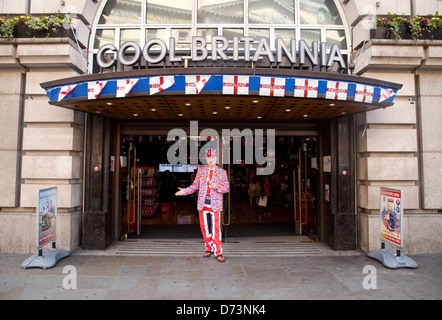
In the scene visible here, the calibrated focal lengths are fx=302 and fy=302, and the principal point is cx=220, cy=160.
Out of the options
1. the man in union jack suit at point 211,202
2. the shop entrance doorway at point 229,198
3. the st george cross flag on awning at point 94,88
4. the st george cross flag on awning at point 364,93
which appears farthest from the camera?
the shop entrance doorway at point 229,198

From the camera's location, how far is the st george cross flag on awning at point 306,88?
516 centimetres

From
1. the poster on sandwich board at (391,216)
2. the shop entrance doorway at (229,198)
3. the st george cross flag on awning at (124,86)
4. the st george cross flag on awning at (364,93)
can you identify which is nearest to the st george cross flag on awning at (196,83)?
the st george cross flag on awning at (124,86)

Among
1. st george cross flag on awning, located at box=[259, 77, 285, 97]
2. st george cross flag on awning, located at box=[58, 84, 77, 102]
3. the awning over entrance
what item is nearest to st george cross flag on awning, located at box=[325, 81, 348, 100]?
the awning over entrance

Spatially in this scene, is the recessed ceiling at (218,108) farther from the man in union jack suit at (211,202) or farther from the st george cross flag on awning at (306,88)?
the man in union jack suit at (211,202)

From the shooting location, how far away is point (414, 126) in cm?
691

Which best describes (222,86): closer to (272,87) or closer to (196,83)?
(196,83)

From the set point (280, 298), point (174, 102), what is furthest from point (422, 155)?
point (174, 102)

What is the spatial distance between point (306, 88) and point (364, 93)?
116 centimetres

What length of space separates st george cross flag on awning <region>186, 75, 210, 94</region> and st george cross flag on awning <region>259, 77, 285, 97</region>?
937 mm

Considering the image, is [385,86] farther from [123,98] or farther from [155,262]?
[155,262]

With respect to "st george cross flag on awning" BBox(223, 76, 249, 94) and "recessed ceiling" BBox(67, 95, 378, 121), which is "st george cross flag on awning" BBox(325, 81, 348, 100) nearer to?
"recessed ceiling" BBox(67, 95, 378, 121)

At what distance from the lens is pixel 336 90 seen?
A: 528 cm

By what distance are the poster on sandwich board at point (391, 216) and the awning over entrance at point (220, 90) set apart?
1.77m

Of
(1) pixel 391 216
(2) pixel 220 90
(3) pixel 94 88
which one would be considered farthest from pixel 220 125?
(1) pixel 391 216
